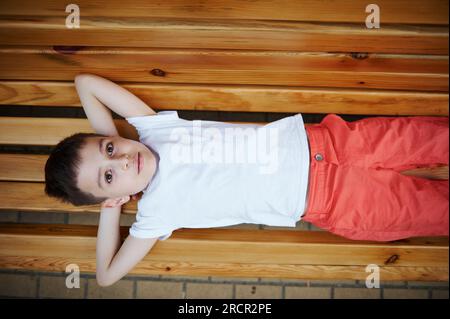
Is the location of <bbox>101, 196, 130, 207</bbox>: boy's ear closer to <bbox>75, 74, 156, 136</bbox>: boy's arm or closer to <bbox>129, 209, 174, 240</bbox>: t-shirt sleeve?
<bbox>129, 209, 174, 240</bbox>: t-shirt sleeve

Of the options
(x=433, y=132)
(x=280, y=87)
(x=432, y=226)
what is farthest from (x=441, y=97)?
(x=280, y=87)

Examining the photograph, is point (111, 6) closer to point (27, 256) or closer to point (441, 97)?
point (27, 256)

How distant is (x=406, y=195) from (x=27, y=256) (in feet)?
6.49

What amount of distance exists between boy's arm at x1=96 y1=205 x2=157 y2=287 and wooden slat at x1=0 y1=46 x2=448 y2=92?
0.72 metres

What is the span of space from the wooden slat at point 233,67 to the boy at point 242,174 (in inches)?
4.5

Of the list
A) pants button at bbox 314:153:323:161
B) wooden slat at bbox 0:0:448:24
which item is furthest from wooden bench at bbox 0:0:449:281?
pants button at bbox 314:153:323:161

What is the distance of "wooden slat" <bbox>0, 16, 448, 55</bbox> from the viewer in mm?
1509

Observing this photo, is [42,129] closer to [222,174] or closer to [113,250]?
[113,250]

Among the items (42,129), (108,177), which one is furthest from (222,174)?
(42,129)

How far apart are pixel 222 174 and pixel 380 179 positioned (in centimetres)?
74

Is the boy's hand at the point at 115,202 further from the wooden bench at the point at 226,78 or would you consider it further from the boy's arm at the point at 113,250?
the wooden bench at the point at 226,78

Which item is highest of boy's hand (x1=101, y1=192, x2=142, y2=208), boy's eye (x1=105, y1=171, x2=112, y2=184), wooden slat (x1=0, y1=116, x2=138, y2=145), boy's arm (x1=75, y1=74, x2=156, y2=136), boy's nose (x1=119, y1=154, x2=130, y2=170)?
boy's arm (x1=75, y1=74, x2=156, y2=136)

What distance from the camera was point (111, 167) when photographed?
154 centimetres

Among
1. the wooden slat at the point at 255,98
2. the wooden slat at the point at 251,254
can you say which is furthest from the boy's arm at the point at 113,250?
the wooden slat at the point at 255,98
